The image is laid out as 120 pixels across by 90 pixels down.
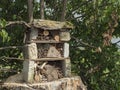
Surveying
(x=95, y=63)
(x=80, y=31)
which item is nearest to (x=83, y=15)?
(x=80, y=31)

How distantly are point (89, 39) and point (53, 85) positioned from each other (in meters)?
3.05

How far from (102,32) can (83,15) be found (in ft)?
3.45

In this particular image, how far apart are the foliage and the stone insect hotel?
52.5 inches

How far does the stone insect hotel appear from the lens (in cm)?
1026

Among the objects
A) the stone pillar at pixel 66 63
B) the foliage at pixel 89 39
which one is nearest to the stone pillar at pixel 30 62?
the stone pillar at pixel 66 63

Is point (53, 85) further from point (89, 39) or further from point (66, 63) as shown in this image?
point (89, 39)

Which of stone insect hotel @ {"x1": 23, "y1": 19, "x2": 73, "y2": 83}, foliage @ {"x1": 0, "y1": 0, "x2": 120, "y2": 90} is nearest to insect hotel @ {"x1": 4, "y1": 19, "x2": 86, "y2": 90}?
stone insect hotel @ {"x1": 23, "y1": 19, "x2": 73, "y2": 83}

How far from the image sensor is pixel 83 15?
13180 mm

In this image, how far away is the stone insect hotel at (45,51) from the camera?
10258 millimetres

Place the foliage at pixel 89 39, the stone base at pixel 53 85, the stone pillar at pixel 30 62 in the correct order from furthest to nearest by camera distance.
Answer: the foliage at pixel 89 39 < the stone pillar at pixel 30 62 < the stone base at pixel 53 85

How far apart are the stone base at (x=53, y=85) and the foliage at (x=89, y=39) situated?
5.22ft

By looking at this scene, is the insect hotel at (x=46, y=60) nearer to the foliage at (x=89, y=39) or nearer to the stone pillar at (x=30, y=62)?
the stone pillar at (x=30, y=62)

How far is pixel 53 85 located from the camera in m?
10.1

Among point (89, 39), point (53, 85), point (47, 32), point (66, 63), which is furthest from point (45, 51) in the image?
point (89, 39)
